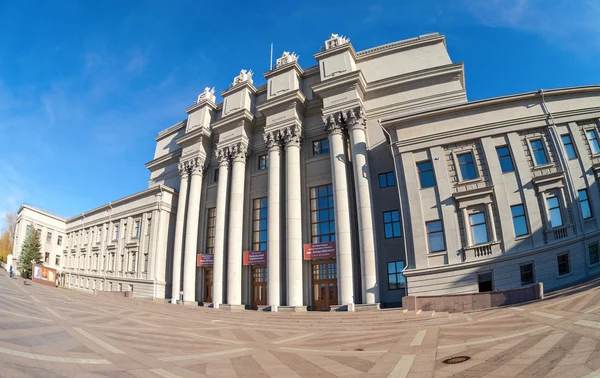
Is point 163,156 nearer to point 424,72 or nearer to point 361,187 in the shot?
point 361,187

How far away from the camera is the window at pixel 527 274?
62.1 feet

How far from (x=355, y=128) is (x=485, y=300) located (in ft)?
50.9

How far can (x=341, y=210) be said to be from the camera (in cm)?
2519

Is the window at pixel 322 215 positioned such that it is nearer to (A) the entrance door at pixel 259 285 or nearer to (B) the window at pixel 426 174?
(A) the entrance door at pixel 259 285

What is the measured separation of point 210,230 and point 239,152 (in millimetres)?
9691

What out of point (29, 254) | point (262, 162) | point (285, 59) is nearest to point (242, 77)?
point (285, 59)

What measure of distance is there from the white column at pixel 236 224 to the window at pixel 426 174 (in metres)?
17.1

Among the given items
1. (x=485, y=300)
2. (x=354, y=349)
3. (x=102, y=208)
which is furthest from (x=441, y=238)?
(x=102, y=208)

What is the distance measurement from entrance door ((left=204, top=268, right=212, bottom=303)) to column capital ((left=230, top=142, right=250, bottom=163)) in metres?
12.5

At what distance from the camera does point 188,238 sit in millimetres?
34375

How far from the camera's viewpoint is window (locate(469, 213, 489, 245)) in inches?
800

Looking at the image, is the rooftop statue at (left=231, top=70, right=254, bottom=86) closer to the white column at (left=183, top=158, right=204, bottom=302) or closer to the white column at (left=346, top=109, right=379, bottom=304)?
the white column at (left=183, top=158, right=204, bottom=302)

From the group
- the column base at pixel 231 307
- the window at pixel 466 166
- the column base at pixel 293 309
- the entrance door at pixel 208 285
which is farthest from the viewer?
the entrance door at pixel 208 285

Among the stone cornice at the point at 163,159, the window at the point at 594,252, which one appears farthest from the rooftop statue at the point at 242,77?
the window at the point at 594,252
